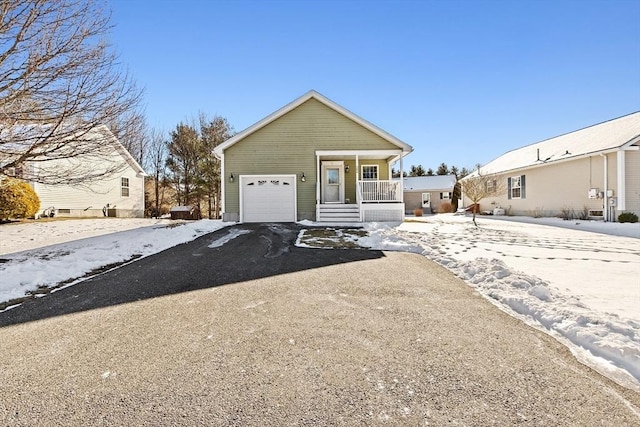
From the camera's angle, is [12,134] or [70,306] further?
[12,134]

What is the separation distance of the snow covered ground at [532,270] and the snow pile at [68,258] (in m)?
0.01

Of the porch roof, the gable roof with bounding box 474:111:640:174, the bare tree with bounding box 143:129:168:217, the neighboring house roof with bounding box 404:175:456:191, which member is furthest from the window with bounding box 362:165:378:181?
the bare tree with bounding box 143:129:168:217

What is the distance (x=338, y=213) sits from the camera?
49.4ft

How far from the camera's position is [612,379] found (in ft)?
7.78

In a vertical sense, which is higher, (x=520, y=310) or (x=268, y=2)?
(x=268, y=2)

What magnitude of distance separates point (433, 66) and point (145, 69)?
1198 cm

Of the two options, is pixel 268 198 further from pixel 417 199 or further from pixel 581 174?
pixel 417 199

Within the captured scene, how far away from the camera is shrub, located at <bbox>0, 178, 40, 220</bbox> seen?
554 inches

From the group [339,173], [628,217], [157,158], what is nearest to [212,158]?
[157,158]

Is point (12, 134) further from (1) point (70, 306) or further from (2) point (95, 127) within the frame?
(1) point (70, 306)

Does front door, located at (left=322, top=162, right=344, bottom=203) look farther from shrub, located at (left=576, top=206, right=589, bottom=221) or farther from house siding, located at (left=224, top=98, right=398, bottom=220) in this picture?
shrub, located at (left=576, top=206, right=589, bottom=221)

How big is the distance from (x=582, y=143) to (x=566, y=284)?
16511 mm

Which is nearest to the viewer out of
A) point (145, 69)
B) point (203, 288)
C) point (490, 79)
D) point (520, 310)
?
point (520, 310)

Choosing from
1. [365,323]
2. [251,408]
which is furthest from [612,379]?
[251,408]
